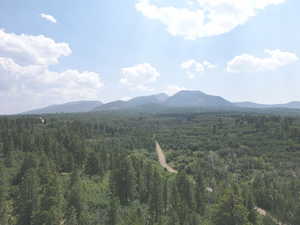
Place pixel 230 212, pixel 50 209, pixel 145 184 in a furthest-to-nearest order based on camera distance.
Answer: pixel 145 184 < pixel 50 209 < pixel 230 212

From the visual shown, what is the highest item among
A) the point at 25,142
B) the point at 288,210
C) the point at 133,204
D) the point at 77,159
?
the point at 25,142

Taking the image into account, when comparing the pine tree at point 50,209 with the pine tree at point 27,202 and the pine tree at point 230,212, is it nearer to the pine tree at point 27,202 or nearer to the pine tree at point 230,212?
the pine tree at point 27,202

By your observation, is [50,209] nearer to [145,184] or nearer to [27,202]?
[27,202]

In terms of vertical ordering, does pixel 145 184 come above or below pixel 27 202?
below

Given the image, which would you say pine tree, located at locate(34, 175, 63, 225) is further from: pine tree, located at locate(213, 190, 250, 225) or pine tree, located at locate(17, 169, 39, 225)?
pine tree, located at locate(213, 190, 250, 225)

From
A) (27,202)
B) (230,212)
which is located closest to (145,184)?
(27,202)

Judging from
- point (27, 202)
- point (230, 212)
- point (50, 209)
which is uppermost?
point (230, 212)

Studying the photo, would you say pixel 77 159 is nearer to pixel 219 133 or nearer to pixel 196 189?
pixel 196 189

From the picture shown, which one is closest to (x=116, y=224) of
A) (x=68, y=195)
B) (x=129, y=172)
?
(x=68, y=195)

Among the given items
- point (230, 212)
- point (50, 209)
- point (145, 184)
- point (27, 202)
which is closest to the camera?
point (230, 212)
